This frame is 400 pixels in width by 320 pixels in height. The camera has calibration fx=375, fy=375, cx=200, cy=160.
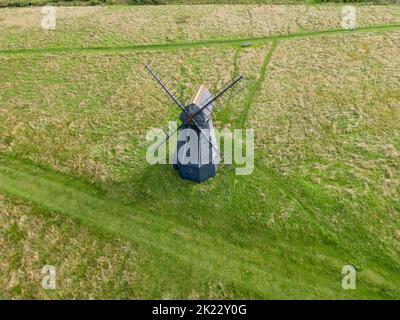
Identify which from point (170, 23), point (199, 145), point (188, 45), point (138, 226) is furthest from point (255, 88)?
point (138, 226)

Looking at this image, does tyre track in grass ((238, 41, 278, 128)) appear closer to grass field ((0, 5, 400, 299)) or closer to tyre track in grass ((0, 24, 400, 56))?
grass field ((0, 5, 400, 299))

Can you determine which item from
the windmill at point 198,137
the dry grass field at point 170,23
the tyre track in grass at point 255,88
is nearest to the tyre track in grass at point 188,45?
the dry grass field at point 170,23

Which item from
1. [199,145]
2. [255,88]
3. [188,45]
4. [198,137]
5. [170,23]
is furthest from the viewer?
[170,23]

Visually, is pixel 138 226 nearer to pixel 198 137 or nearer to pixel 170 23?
pixel 198 137

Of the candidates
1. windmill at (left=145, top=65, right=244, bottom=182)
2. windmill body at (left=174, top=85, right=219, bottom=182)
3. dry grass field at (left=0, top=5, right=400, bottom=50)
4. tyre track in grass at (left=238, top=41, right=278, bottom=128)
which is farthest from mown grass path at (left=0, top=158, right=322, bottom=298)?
dry grass field at (left=0, top=5, right=400, bottom=50)
